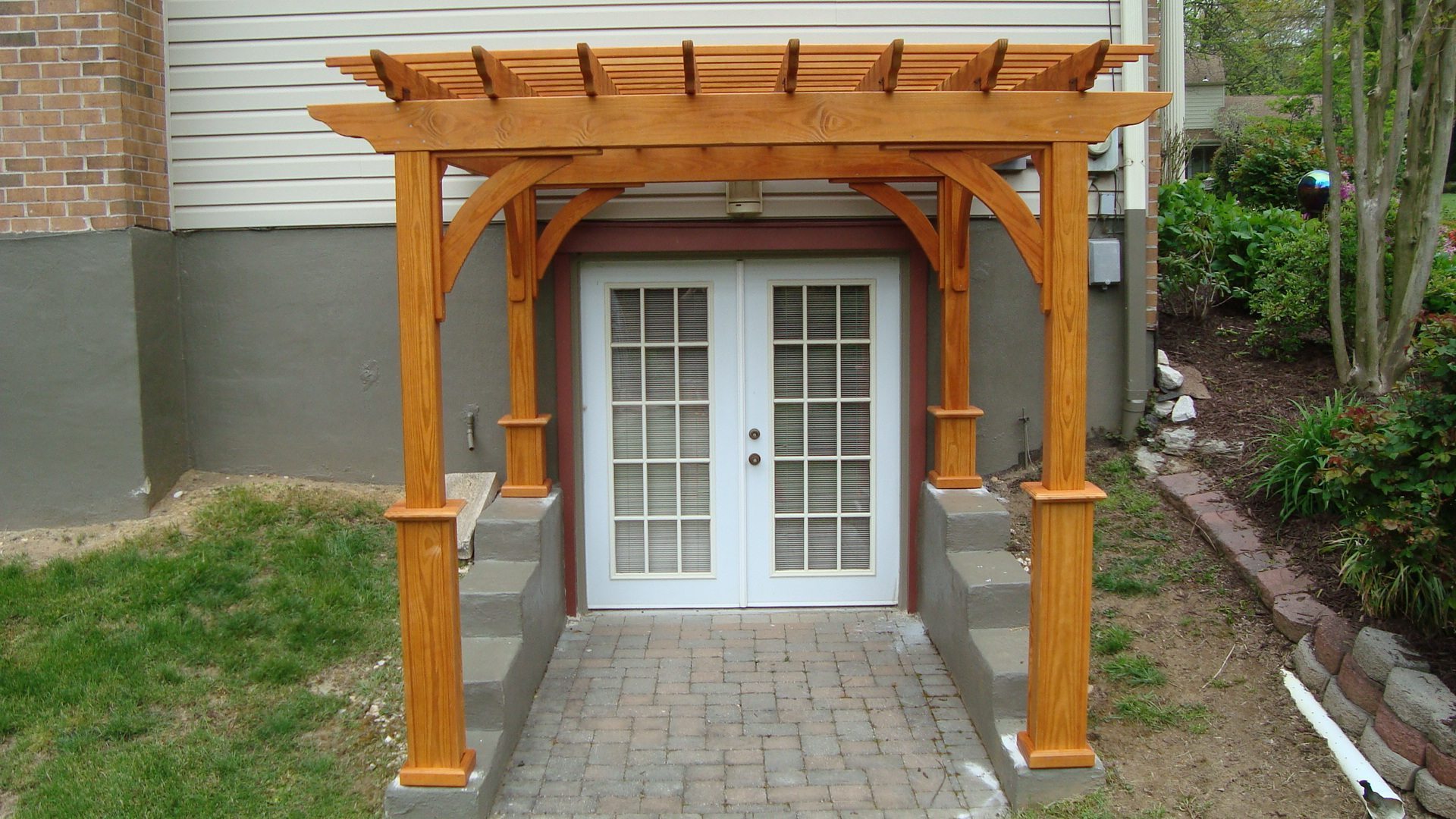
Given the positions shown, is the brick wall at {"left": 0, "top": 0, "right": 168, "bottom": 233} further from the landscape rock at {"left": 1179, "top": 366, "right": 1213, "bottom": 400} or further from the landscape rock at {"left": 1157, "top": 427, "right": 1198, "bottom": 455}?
the landscape rock at {"left": 1179, "top": 366, "right": 1213, "bottom": 400}

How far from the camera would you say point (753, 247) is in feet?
19.2

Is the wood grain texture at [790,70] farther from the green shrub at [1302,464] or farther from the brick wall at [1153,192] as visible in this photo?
the brick wall at [1153,192]

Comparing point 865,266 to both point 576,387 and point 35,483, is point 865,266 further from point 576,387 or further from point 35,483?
point 35,483

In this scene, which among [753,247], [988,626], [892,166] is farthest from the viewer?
[753,247]

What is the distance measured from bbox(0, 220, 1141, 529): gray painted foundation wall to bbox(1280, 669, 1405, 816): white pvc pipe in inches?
89.9

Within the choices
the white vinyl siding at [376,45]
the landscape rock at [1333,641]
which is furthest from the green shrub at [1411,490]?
the white vinyl siding at [376,45]

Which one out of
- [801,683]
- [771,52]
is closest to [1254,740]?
[801,683]

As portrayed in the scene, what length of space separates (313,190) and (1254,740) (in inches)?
221

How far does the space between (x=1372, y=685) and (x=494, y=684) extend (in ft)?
11.1

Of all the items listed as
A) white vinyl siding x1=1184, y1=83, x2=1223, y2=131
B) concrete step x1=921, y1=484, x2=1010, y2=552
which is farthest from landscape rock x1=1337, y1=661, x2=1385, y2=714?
white vinyl siding x1=1184, y1=83, x2=1223, y2=131

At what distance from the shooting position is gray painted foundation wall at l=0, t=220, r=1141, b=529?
5887 millimetres

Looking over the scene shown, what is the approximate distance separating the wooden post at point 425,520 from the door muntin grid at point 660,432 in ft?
7.33

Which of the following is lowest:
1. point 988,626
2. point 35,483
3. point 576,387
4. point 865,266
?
point 988,626

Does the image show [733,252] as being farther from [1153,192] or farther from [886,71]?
[1153,192]
